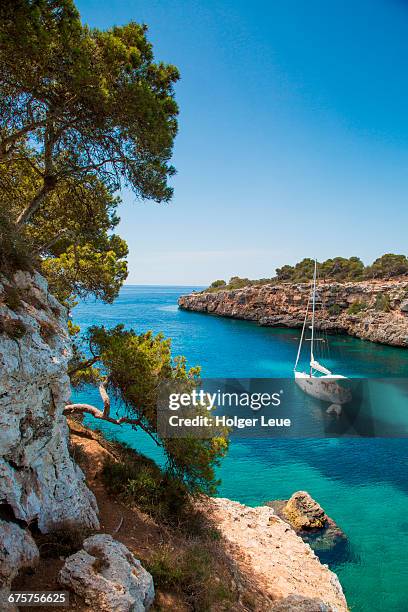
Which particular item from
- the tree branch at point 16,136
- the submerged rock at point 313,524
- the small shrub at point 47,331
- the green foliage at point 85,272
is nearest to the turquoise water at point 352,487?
the submerged rock at point 313,524

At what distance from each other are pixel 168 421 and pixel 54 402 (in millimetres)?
4556

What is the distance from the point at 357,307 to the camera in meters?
68.9

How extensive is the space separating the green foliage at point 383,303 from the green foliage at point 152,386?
5894 cm

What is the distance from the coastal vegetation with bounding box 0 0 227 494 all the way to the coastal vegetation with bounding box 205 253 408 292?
74.7 metres

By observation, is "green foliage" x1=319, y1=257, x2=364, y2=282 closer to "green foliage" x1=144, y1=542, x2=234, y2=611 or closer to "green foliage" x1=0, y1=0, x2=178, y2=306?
"green foliage" x1=0, y1=0, x2=178, y2=306

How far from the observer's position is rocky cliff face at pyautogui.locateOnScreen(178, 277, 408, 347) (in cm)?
6003

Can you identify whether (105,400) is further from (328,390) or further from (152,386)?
(328,390)

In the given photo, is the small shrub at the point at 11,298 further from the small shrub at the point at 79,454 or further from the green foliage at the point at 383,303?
the green foliage at the point at 383,303

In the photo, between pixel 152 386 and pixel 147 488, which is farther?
pixel 152 386

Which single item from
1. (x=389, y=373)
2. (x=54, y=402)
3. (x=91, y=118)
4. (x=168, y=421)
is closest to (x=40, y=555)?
(x=54, y=402)

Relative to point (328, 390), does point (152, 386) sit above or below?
above

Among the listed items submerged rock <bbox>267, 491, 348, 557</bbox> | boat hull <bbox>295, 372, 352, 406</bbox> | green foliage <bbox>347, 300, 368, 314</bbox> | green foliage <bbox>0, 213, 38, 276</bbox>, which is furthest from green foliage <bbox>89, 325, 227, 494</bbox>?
green foliage <bbox>347, 300, 368, 314</bbox>

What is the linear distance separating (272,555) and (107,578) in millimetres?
7729

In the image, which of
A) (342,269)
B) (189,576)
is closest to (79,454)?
(189,576)
